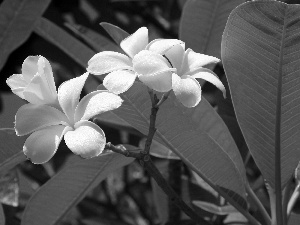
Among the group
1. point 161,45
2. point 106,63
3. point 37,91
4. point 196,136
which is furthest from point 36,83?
point 196,136

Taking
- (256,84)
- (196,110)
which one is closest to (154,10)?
(196,110)

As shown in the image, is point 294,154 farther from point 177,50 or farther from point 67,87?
point 67,87

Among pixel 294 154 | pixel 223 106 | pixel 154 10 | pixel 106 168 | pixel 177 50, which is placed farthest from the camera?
pixel 154 10

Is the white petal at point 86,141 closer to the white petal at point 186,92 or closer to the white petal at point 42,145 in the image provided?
the white petal at point 42,145

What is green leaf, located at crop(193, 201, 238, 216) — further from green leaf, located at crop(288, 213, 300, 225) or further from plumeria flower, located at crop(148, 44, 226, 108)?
plumeria flower, located at crop(148, 44, 226, 108)

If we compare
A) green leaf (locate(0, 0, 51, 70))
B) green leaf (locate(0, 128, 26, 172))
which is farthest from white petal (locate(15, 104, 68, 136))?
green leaf (locate(0, 0, 51, 70))

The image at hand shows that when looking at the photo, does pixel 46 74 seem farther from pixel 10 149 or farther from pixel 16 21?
pixel 16 21
